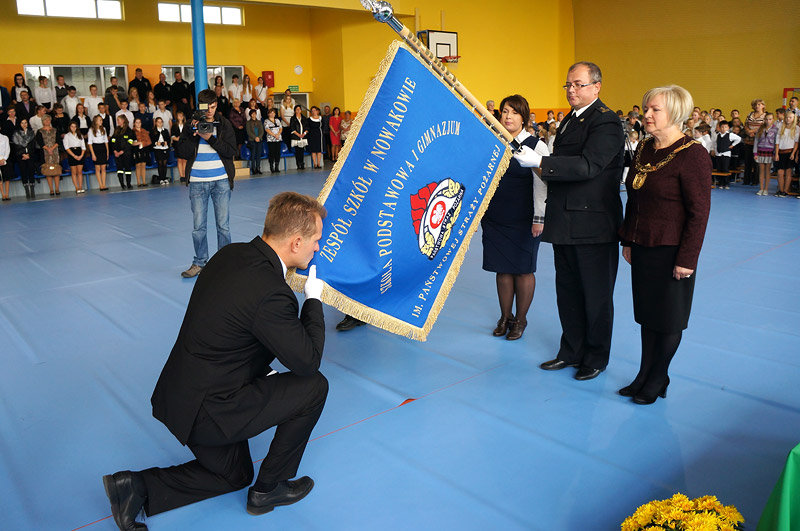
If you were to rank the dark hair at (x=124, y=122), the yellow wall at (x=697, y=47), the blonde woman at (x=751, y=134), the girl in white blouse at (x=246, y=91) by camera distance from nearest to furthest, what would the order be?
the blonde woman at (x=751, y=134), the dark hair at (x=124, y=122), the girl in white blouse at (x=246, y=91), the yellow wall at (x=697, y=47)

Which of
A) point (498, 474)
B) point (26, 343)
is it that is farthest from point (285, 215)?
point (26, 343)

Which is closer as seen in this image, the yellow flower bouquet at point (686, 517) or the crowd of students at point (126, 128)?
the yellow flower bouquet at point (686, 517)

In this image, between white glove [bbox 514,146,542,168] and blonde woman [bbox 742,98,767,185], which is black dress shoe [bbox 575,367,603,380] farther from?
blonde woman [bbox 742,98,767,185]

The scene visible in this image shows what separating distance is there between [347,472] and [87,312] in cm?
290

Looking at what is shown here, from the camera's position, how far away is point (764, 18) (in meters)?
15.6

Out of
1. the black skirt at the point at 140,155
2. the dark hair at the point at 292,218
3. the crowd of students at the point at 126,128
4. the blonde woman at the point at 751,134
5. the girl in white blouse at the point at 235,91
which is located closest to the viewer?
the dark hair at the point at 292,218

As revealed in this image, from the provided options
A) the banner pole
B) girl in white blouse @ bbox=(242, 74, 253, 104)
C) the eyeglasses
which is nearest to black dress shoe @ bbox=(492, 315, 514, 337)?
the banner pole

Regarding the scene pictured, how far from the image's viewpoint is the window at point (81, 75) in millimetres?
13962

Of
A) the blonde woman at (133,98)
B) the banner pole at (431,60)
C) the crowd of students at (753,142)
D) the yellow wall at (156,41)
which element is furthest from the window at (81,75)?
the banner pole at (431,60)

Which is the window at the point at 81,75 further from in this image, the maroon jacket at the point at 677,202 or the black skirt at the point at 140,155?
the maroon jacket at the point at 677,202

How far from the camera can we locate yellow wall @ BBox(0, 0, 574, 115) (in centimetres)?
1427

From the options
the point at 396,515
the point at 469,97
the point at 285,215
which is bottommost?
the point at 396,515

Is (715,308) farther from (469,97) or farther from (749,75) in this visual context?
(749,75)

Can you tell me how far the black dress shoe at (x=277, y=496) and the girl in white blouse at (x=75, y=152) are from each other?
10.8 metres
